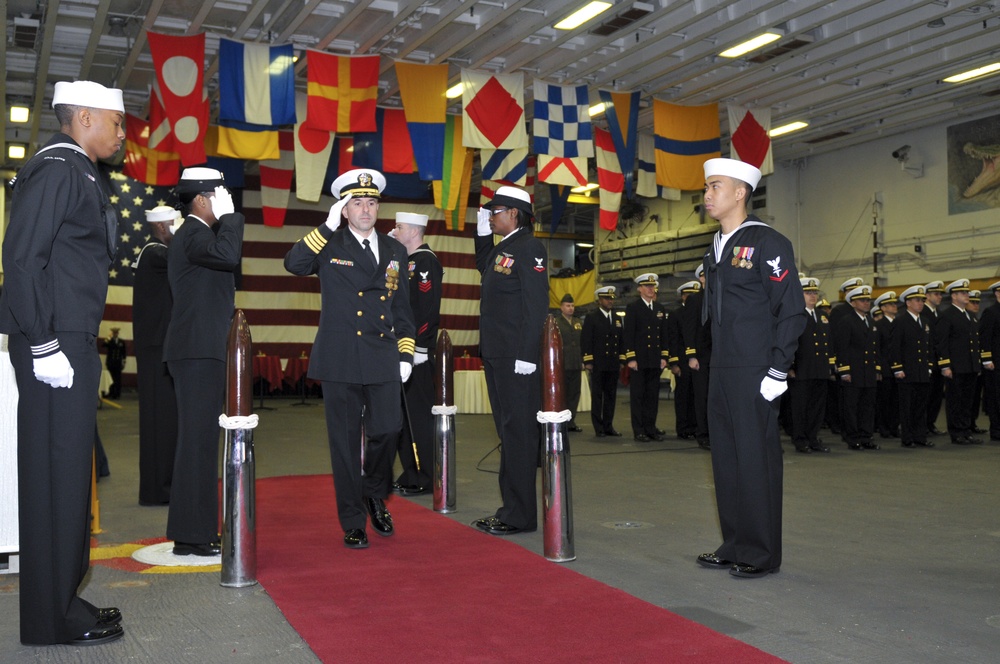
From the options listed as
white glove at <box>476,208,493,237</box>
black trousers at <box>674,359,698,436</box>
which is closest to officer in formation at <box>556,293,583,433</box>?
black trousers at <box>674,359,698,436</box>

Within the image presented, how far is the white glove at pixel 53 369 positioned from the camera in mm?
2637

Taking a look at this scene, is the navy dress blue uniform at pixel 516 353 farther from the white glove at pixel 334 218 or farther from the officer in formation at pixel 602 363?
the officer in formation at pixel 602 363

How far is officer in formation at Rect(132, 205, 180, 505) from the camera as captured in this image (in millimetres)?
5391

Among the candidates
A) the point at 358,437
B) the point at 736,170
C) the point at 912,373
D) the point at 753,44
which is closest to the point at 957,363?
the point at 912,373

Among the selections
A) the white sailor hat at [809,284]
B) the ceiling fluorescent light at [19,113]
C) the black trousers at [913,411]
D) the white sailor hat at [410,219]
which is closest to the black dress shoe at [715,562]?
the white sailor hat at [410,219]

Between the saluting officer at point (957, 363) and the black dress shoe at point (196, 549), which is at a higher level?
the saluting officer at point (957, 363)

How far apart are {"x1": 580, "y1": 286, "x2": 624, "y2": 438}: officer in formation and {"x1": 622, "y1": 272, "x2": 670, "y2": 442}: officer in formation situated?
32 centimetres

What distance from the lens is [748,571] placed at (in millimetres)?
3699

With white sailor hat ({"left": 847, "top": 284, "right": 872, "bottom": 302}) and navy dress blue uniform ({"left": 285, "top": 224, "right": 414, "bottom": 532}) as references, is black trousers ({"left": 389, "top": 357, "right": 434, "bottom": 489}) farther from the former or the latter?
white sailor hat ({"left": 847, "top": 284, "right": 872, "bottom": 302})

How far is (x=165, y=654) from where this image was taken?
8.81 ft

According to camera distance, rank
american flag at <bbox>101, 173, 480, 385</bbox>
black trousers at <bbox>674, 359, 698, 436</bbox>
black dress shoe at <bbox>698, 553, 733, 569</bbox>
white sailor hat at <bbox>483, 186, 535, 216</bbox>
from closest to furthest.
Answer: black dress shoe at <bbox>698, 553, 733, 569</bbox>
white sailor hat at <bbox>483, 186, 535, 216</bbox>
black trousers at <bbox>674, 359, 698, 436</bbox>
american flag at <bbox>101, 173, 480, 385</bbox>

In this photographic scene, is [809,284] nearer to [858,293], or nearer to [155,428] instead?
[858,293]

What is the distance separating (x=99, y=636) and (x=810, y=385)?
7.50 m

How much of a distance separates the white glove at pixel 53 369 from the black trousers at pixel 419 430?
345 cm
